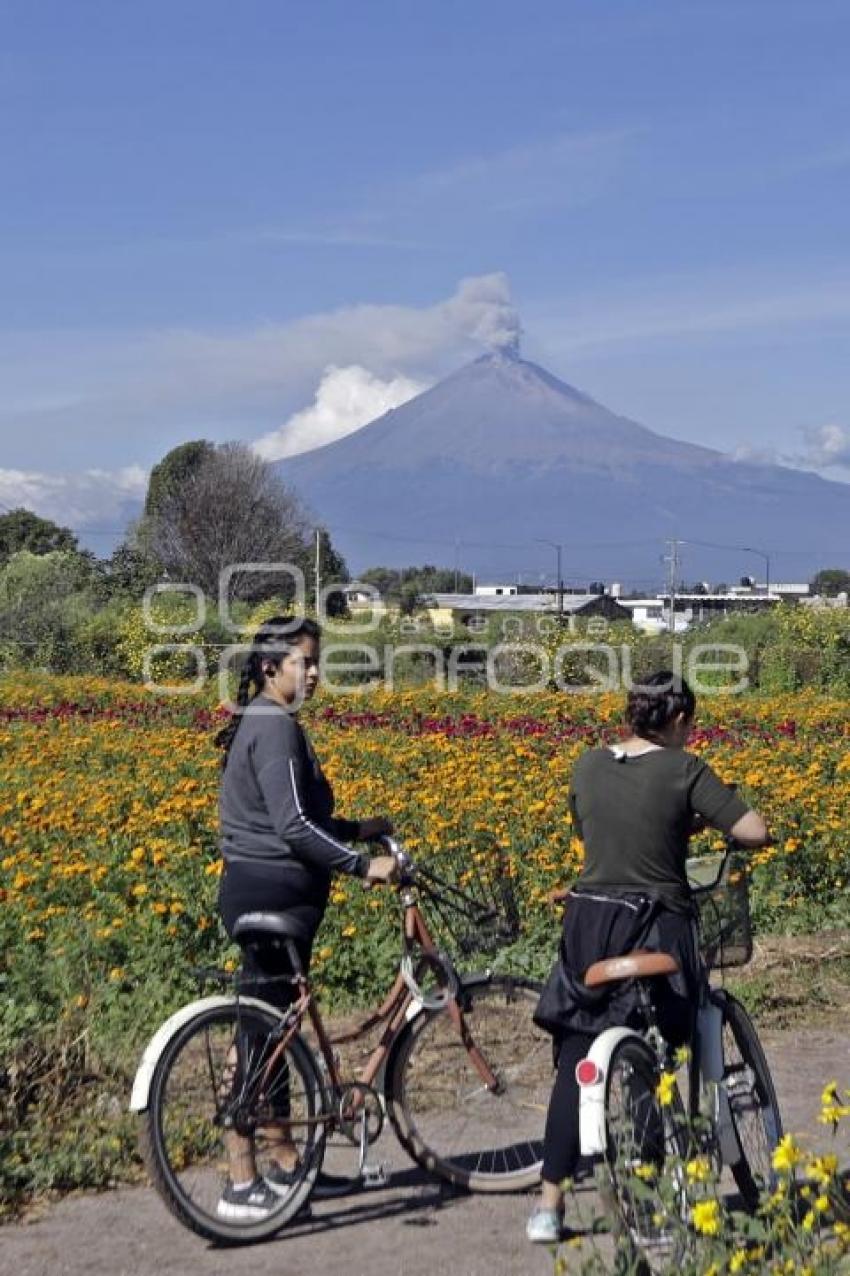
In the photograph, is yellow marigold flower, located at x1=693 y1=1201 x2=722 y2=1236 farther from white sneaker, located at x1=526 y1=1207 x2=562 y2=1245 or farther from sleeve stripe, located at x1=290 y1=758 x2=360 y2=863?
sleeve stripe, located at x1=290 y1=758 x2=360 y2=863

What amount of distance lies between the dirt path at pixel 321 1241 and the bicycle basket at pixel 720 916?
87cm

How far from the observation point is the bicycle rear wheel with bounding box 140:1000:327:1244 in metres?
5.18

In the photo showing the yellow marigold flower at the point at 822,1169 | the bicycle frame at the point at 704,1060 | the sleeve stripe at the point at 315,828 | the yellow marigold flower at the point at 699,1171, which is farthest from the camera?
the sleeve stripe at the point at 315,828

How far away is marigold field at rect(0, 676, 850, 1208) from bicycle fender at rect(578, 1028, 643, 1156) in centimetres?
180

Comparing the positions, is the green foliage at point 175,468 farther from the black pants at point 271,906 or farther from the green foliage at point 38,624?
the black pants at point 271,906

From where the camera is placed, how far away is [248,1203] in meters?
5.28

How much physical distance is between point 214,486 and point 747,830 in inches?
2955

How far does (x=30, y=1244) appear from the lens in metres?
5.11

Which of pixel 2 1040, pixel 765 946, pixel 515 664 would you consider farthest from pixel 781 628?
pixel 2 1040

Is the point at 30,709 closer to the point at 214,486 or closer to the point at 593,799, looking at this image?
the point at 593,799

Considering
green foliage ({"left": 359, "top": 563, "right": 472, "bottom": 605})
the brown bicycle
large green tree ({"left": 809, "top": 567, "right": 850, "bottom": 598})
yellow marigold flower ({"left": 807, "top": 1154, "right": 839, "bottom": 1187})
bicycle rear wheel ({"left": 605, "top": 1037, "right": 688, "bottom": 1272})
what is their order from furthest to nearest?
large green tree ({"left": 809, "top": 567, "right": 850, "bottom": 598}), green foliage ({"left": 359, "top": 563, "right": 472, "bottom": 605}), the brown bicycle, bicycle rear wheel ({"left": 605, "top": 1037, "right": 688, "bottom": 1272}), yellow marigold flower ({"left": 807, "top": 1154, "right": 839, "bottom": 1187})

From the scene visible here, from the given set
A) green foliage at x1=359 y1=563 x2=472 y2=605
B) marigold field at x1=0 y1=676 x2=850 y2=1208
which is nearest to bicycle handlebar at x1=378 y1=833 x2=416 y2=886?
marigold field at x1=0 y1=676 x2=850 y2=1208

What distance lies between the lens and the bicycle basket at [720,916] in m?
5.21

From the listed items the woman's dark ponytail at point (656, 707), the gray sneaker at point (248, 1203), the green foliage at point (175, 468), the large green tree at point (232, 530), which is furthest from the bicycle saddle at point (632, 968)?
the green foliage at point (175, 468)
